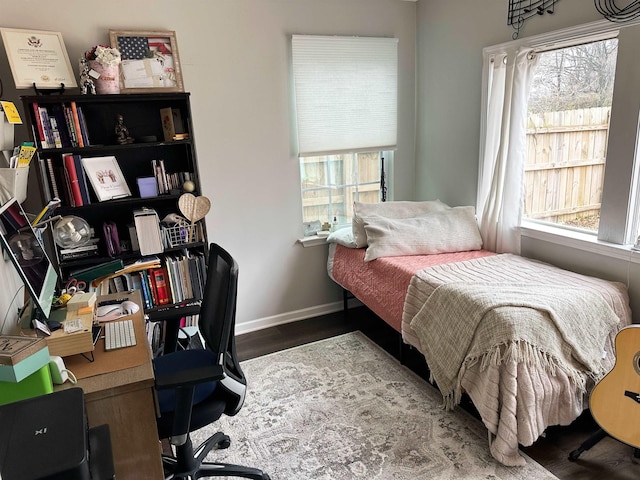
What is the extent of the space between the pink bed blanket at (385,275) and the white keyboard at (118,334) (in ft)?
5.01

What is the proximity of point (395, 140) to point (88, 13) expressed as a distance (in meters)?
2.29

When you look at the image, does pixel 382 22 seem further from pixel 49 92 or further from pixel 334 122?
pixel 49 92

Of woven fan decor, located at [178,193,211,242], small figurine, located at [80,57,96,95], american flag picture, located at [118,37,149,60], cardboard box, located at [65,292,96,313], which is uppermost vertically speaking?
american flag picture, located at [118,37,149,60]

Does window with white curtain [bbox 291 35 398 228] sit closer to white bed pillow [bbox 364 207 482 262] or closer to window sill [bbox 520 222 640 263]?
white bed pillow [bbox 364 207 482 262]

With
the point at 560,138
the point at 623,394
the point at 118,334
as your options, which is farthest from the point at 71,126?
the point at 623,394

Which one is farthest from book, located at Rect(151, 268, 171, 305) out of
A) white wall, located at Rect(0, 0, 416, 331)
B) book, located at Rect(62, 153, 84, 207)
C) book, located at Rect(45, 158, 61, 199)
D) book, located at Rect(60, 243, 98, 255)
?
book, located at Rect(45, 158, 61, 199)

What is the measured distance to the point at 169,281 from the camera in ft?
9.05

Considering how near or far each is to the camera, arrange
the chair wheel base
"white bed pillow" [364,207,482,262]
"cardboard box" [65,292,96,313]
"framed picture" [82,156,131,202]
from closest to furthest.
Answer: "cardboard box" [65,292,96,313] < the chair wheel base < "framed picture" [82,156,131,202] < "white bed pillow" [364,207,482,262]

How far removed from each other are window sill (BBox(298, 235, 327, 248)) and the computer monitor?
1923mm

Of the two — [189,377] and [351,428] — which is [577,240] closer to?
[351,428]

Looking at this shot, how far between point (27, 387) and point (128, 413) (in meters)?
0.30

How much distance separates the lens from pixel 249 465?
2002 millimetres

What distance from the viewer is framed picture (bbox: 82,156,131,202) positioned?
2473 mm

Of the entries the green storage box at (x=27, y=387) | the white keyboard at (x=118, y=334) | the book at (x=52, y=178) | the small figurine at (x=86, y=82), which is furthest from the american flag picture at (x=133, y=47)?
the green storage box at (x=27, y=387)
